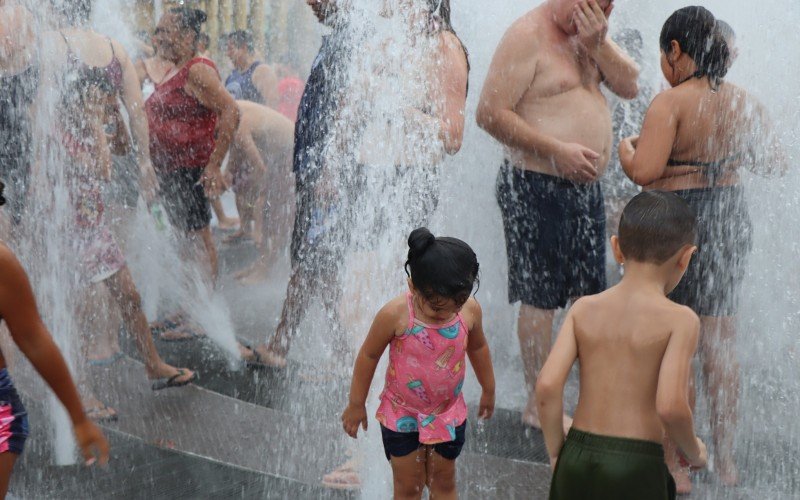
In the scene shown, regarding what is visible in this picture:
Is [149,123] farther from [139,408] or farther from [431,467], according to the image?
[431,467]

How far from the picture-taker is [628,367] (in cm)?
231

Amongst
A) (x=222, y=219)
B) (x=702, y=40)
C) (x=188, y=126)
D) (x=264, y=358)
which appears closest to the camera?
(x=702, y=40)

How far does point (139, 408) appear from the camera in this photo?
4.36 m

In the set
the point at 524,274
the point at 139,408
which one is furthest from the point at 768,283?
the point at 139,408

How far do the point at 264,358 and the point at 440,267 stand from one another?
8.04 feet

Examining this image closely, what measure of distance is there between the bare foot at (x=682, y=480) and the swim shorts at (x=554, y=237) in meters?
0.88

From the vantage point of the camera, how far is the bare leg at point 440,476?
2.95m

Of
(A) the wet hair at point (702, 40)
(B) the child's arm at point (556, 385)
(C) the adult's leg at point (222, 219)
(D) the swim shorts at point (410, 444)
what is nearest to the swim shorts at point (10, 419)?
(D) the swim shorts at point (410, 444)

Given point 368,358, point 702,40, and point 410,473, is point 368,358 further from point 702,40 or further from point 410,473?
point 702,40

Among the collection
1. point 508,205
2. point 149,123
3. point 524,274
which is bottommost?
point 524,274

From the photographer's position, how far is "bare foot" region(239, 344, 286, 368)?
4918mm

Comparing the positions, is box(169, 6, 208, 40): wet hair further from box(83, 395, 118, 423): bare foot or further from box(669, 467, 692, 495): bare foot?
box(669, 467, 692, 495): bare foot

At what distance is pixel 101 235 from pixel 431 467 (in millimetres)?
2110

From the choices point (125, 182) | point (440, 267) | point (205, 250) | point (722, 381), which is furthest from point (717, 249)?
point (125, 182)
